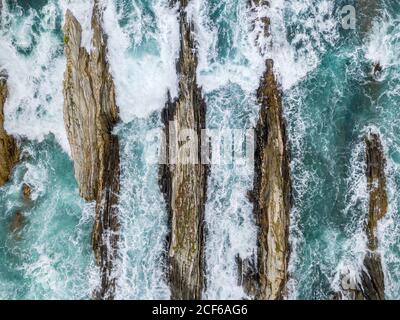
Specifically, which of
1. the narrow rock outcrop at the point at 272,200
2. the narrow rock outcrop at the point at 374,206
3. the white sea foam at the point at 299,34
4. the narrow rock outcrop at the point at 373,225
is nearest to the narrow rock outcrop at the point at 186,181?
the narrow rock outcrop at the point at 272,200

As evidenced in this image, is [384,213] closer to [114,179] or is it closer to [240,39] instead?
[240,39]

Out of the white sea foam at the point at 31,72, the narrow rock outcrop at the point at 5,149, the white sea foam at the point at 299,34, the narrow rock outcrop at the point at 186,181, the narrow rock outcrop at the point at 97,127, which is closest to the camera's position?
the narrow rock outcrop at the point at 186,181

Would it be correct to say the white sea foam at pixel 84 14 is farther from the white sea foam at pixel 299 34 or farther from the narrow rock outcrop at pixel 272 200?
the narrow rock outcrop at pixel 272 200

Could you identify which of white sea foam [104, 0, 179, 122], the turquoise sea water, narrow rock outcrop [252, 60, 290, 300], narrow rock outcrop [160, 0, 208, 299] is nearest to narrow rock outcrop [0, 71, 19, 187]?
the turquoise sea water

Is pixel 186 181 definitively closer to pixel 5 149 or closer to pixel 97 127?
pixel 97 127

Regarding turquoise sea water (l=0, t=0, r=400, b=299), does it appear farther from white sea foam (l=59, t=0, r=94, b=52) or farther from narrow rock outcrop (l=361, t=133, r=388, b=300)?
narrow rock outcrop (l=361, t=133, r=388, b=300)

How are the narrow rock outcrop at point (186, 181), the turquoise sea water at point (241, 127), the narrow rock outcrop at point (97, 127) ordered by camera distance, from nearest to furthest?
the narrow rock outcrop at point (186, 181), the turquoise sea water at point (241, 127), the narrow rock outcrop at point (97, 127)

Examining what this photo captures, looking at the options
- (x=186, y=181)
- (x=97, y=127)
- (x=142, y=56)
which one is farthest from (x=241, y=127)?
(x=97, y=127)

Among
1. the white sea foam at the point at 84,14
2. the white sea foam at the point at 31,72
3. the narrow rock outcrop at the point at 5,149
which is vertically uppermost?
the white sea foam at the point at 84,14
